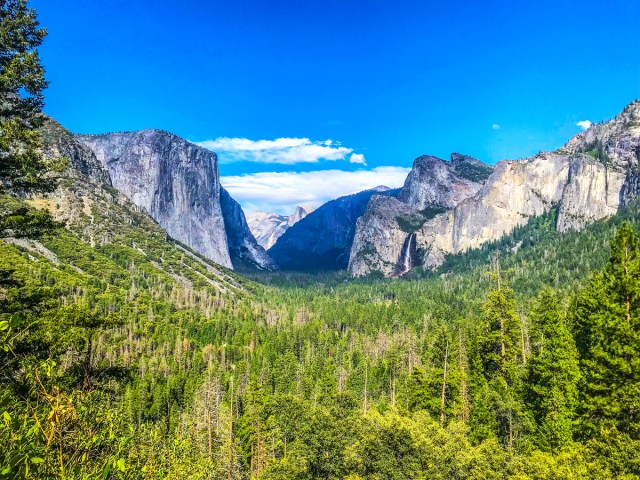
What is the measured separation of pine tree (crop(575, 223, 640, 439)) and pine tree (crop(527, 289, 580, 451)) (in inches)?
51.1

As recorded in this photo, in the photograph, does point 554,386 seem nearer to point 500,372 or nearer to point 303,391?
point 500,372

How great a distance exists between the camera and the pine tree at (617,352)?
989 inches

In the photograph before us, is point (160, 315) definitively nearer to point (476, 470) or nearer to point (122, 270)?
point (122, 270)

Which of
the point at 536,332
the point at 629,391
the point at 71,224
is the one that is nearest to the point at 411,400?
the point at 536,332

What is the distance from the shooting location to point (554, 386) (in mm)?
30969

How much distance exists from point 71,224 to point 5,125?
18166 cm

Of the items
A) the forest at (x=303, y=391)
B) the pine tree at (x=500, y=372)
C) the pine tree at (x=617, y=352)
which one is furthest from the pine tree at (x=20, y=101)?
the pine tree at (x=500, y=372)

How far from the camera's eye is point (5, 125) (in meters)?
14.4

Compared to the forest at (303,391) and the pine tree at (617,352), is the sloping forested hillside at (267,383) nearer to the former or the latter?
the forest at (303,391)

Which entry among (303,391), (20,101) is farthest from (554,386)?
(303,391)

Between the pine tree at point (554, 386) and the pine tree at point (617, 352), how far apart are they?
4.26 feet

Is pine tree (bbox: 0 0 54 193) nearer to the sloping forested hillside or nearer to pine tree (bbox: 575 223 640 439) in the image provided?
the sloping forested hillside

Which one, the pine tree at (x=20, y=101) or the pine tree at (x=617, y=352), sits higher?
the pine tree at (x=20, y=101)

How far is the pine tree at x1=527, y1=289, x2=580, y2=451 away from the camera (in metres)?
29.0
